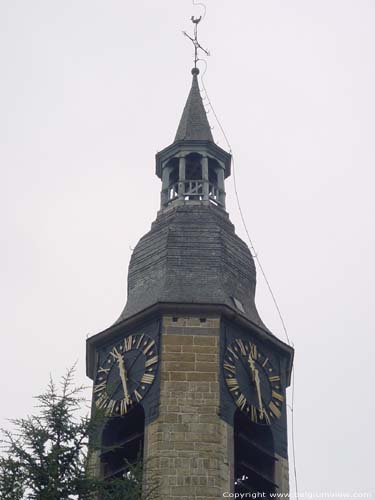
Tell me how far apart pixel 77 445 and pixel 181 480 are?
336 inches

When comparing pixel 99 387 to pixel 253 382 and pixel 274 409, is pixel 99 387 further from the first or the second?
pixel 274 409

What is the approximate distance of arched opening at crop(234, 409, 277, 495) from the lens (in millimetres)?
33188

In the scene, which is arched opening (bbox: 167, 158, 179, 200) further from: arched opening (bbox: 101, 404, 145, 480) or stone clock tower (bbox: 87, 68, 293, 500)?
arched opening (bbox: 101, 404, 145, 480)

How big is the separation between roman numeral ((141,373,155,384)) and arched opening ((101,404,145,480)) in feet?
2.07

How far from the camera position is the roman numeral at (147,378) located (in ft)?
109

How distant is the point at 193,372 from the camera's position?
109 ft

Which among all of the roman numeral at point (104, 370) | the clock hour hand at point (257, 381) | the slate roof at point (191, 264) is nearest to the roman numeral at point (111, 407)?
the roman numeral at point (104, 370)

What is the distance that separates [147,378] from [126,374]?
886mm

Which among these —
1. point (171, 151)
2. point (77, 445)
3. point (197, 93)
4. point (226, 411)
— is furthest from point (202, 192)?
point (77, 445)

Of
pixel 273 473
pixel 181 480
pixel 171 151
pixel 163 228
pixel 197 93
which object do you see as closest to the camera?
pixel 181 480

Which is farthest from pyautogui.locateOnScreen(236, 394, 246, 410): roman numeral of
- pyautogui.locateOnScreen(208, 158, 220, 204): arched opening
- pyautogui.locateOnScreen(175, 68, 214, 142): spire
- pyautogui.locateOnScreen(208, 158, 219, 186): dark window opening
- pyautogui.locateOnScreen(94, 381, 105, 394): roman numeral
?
pyautogui.locateOnScreen(175, 68, 214, 142): spire

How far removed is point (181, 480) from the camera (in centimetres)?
3105

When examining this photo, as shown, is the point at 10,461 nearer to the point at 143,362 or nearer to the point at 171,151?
the point at 143,362

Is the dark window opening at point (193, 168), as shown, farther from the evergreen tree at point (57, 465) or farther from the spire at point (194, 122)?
the evergreen tree at point (57, 465)
